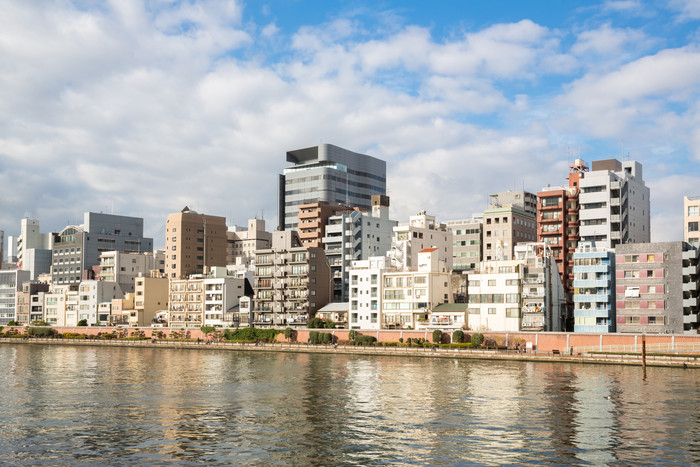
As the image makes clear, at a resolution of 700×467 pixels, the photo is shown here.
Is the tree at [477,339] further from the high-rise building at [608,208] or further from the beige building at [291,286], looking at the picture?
the beige building at [291,286]

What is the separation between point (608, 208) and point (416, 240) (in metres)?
43.4

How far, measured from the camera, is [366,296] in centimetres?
16550

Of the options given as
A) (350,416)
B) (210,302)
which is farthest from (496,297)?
(350,416)

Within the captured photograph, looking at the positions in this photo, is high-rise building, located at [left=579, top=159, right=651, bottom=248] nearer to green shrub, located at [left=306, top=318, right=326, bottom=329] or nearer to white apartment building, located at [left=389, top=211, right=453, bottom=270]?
white apartment building, located at [left=389, top=211, right=453, bottom=270]

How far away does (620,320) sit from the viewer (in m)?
136

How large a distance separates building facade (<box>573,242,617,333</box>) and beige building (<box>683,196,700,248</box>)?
56.2ft

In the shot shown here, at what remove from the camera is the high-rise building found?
6309 inches

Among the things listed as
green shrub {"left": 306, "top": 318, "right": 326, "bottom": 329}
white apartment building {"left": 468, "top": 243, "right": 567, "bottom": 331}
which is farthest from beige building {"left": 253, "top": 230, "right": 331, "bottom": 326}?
white apartment building {"left": 468, "top": 243, "right": 567, "bottom": 331}

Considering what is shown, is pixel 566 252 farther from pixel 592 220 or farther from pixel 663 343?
pixel 663 343

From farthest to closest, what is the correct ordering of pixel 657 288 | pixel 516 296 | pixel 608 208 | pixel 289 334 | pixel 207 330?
1. pixel 207 330
2. pixel 289 334
3. pixel 608 208
4. pixel 516 296
5. pixel 657 288

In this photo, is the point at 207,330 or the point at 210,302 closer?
the point at 207,330

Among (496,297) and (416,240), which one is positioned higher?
(416,240)

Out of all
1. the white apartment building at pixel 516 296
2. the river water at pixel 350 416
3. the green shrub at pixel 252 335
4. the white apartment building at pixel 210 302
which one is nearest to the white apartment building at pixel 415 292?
the white apartment building at pixel 516 296

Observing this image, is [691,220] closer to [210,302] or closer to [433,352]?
[433,352]
